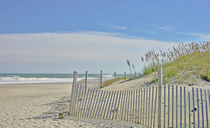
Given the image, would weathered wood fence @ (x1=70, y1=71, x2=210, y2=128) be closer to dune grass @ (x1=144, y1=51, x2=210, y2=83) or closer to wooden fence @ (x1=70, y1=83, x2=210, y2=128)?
wooden fence @ (x1=70, y1=83, x2=210, y2=128)

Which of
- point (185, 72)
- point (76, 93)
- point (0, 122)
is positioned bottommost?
point (0, 122)

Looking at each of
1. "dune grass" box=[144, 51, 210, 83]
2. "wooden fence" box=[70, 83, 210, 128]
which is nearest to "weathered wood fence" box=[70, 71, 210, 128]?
"wooden fence" box=[70, 83, 210, 128]

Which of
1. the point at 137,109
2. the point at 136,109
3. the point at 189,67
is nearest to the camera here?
the point at 136,109

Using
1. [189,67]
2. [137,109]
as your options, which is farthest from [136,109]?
[189,67]

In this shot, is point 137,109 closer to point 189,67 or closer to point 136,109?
point 136,109

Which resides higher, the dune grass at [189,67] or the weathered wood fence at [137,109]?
A: the dune grass at [189,67]

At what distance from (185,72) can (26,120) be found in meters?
8.57

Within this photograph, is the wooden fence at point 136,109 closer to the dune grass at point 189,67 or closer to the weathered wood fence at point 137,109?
the weathered wood fence at point 137,109

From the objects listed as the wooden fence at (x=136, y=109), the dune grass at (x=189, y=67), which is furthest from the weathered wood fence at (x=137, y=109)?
the dune grass at (x=189, y=67)

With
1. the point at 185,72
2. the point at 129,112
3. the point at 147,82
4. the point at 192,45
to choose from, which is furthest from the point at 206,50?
the point at 129,112

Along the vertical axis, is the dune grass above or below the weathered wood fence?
above

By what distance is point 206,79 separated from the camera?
11.5 m

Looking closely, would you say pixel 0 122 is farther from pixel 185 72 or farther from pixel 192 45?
pixel 192 45

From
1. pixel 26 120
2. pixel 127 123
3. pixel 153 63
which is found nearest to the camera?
pixel 127 123
